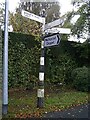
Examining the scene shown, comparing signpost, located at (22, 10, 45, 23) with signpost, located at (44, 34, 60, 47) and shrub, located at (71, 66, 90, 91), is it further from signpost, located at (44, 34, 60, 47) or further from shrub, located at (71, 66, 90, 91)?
shrub, located at (71, 66, 90, 91)

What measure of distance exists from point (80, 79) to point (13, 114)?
6231mm

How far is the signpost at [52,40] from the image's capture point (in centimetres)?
760

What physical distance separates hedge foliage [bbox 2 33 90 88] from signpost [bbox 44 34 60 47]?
14.6 ft

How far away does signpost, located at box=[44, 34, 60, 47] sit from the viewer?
7.60 m

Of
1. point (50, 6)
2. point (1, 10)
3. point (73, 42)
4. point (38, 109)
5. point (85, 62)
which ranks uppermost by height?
point (50, 6)

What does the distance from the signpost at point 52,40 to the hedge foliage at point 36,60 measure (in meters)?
4.46

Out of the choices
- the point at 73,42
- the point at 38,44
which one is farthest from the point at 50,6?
the point at 38,44

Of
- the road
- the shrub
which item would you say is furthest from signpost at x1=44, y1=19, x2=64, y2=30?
the shrub

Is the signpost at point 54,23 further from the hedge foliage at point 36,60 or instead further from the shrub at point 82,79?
the shrub at point 82,79

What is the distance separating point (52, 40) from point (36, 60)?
5.92 metres

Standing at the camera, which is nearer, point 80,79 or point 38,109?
point 38,109

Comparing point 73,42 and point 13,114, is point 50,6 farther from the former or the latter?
point 13,114

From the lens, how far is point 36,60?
13.7 m

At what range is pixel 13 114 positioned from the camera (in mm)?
7176
